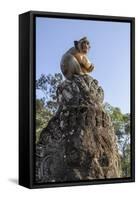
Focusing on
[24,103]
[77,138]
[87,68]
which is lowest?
[77,138]

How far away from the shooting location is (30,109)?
6371mm

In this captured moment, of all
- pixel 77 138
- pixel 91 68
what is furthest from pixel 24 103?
pixel 91 68

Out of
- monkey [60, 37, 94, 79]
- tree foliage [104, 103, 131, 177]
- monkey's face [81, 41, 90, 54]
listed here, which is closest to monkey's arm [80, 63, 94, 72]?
monkey [60, 37, 94, 79]

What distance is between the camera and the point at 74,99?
6551 millimetres

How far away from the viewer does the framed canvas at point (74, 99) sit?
21.0 ft

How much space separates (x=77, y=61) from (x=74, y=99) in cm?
32

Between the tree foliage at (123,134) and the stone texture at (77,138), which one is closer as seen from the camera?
the stone texture at (77,138)

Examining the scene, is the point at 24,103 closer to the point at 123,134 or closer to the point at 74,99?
the point at 74,99

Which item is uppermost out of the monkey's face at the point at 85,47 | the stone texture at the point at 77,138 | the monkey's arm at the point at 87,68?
the monkey's face at the point at 85,47

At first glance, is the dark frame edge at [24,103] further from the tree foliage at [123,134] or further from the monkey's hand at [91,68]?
the tree foliage at [123,134]

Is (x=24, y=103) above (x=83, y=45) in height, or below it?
below

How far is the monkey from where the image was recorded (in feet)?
21.4

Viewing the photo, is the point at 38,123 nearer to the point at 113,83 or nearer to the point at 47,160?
the point at 47,160

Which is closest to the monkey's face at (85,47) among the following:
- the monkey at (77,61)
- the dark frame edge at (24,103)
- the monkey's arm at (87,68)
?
the monkey at (77,61)
